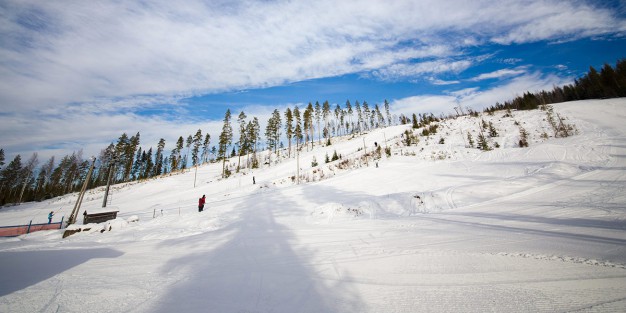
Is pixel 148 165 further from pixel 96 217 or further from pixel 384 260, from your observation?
pixel 384 260

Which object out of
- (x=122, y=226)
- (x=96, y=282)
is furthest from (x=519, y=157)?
(x=122, y=226)

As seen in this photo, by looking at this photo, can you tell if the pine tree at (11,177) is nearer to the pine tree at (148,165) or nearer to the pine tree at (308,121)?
the pine tree at (148,165)

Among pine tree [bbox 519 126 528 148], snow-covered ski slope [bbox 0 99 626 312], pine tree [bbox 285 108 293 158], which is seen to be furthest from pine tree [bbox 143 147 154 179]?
pine tree [bbox 519 126 528 148]

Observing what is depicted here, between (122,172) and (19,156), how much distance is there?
21667mm

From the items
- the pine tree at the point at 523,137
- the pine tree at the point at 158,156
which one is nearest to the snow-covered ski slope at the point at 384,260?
the pine tree at the point at 523,137

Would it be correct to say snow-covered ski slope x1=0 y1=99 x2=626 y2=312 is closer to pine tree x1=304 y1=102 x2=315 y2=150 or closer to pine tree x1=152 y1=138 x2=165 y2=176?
pine tree x1=304 y1=102 x2=315 y2=150

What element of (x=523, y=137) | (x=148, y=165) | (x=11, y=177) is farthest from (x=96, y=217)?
(x=11, y=177)

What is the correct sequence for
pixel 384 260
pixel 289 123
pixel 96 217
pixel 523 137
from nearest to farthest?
pixel 384 260, pixel 96 217, pixel 523 137, pixel 289 123

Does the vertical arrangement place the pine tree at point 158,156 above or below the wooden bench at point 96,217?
above

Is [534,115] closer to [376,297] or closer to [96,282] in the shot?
[376,297]

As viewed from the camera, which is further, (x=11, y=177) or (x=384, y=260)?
(x=11, y=177)

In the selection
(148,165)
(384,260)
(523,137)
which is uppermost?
(148,165)

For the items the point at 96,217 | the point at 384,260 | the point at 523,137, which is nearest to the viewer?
the point at 384,260

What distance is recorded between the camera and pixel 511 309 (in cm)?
230
